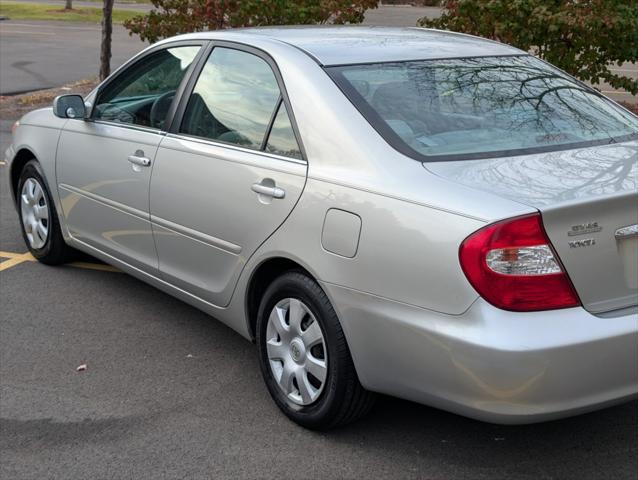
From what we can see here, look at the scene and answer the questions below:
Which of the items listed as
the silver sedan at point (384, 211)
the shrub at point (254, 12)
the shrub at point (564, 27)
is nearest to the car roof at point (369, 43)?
the silver sedan at point (384, 211)

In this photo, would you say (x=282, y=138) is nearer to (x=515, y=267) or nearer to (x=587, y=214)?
(x=515, y=267)

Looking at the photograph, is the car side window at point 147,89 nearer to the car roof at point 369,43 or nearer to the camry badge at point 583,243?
the car roof at point 369,43

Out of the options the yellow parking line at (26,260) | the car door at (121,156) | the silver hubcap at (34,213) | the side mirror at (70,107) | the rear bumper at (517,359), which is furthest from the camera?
the yellow parking line at (26,260)

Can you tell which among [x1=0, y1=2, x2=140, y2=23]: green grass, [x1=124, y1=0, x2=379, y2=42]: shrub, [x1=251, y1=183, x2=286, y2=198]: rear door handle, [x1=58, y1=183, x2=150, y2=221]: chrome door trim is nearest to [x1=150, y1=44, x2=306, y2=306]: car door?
[x1=251, y1=183, x2=286, y2=198]: rear door handle

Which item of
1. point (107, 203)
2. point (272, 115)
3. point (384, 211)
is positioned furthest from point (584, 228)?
point (107, 203)

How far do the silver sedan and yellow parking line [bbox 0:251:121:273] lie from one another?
1002 mm

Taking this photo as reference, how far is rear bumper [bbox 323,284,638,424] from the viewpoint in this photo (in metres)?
3.08

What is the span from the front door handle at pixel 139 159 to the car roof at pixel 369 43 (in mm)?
715

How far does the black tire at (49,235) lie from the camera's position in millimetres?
6035

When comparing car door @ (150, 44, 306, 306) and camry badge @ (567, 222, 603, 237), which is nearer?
camry badge @ (567, 222, 603, 237)

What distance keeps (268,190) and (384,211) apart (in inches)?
28.6

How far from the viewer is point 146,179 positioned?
4836mm

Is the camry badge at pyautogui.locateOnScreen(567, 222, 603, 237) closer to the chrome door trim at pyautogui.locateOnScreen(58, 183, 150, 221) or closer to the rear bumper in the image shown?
the rear bumper

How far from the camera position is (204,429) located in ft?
13.0
